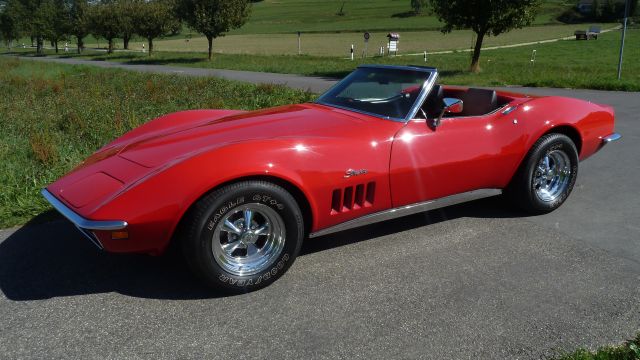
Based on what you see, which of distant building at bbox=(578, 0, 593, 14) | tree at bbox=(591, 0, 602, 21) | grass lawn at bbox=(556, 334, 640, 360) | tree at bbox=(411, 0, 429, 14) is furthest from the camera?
tree at bbox=(411, 0, 429, 14)

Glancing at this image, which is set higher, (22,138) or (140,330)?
(22,138)

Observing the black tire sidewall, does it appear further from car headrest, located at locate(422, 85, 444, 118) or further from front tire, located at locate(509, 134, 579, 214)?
car headrest, located at locate(422, 85, 444, 118)

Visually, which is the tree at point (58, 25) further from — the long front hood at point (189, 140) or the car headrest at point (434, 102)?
the car headrest at point (434, 102)

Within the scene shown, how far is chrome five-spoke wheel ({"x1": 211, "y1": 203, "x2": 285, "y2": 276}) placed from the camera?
2.91 m

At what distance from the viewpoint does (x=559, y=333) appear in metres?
2.55

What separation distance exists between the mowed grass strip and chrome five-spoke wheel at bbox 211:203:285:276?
86.5 inches

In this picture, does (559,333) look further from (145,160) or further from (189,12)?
(189,12)

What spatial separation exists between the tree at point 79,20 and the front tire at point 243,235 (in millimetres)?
49198

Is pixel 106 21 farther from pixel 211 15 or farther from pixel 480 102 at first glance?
pixel 480 102

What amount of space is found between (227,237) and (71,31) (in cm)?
5671

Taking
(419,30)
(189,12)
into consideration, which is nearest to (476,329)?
(189,12)

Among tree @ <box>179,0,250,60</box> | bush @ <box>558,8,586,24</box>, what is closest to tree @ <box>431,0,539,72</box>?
tree @ <box>179,0,250,60</box>

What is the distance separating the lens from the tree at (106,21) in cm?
4353

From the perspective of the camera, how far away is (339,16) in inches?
3661
